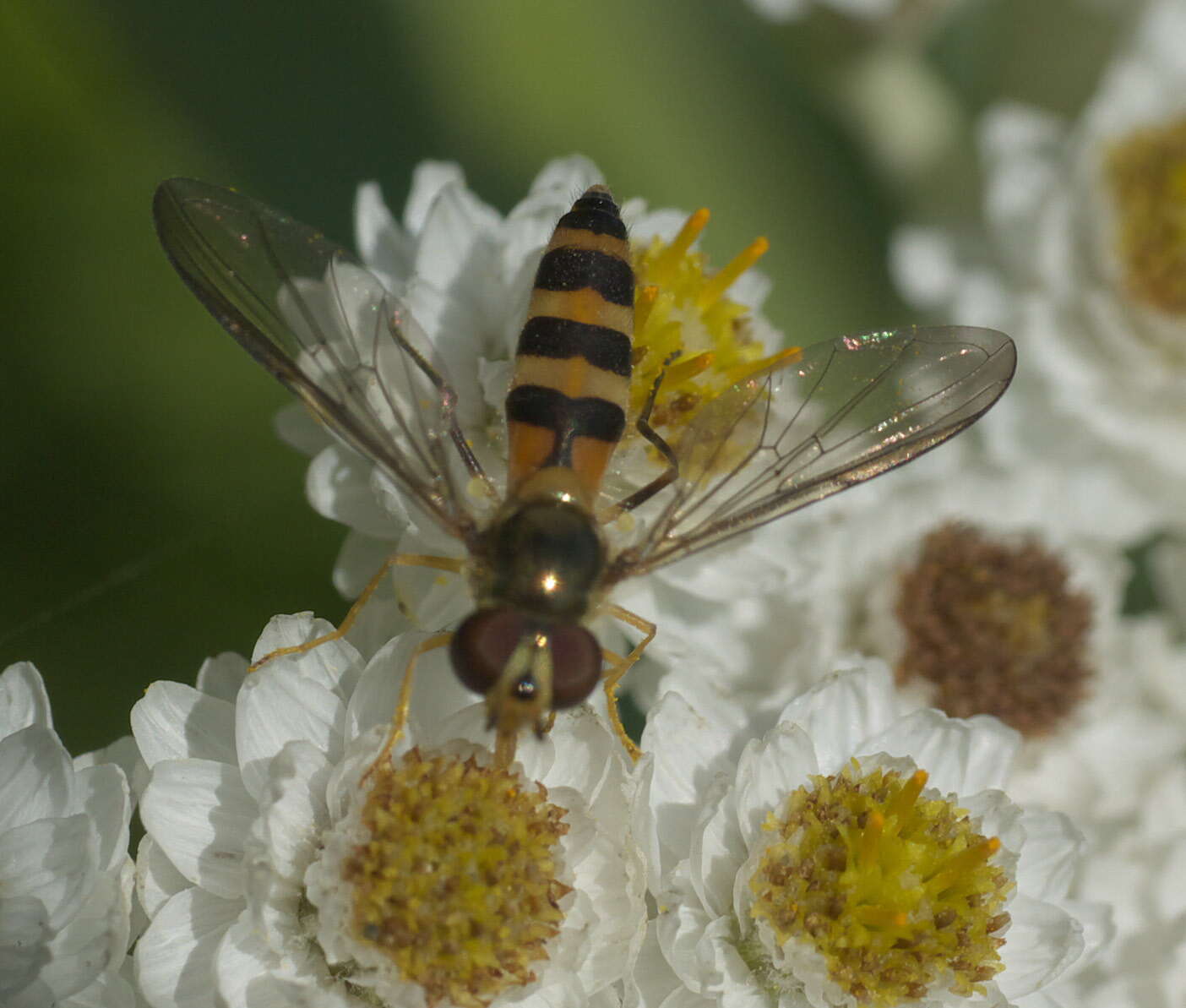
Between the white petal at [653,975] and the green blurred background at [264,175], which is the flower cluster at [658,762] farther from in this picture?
the green blurred background at [264,175]

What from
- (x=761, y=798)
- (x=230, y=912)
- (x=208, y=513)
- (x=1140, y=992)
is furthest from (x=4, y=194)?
(x=1140, y=992)

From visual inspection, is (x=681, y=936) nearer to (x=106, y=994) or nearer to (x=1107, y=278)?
(x=106, y=994)

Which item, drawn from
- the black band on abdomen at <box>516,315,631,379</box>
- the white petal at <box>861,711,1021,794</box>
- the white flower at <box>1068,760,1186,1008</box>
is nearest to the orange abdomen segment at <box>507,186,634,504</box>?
the black band on abdomen at <box>516,315,631,379</box>

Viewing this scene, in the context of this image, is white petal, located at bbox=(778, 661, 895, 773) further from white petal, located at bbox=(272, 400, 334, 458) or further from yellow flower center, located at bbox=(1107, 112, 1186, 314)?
yellow flower center, located at bbox=(1107, 112, 1186, 314)

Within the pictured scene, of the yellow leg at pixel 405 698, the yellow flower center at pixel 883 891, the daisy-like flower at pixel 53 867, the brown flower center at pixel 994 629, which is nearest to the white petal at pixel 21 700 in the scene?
the daisy-like flower at pixel 53 867

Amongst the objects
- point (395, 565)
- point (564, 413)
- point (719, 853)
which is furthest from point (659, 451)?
point (719, 853)

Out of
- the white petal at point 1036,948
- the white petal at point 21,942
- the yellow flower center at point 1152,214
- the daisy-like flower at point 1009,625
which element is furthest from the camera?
the yellow flower center at point 1152,214
